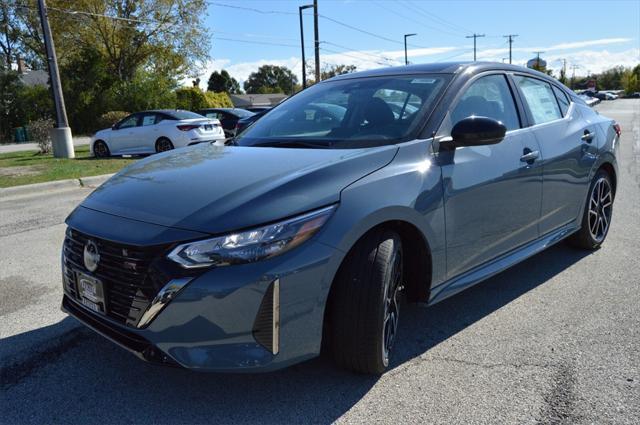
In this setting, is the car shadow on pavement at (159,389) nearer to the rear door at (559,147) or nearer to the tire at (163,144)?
the rear door at (559,147)

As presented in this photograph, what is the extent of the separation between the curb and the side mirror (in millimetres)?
8347

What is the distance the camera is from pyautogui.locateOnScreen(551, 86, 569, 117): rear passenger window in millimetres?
4383

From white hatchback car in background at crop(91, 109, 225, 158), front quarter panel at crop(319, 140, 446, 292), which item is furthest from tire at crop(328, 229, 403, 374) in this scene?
white hatchback car in background at crop(91, 109, 225, 158)

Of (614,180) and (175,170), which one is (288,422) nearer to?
(175,170)

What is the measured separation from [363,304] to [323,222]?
445 mm

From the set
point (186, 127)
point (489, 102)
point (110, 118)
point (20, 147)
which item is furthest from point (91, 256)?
point (110, 118)

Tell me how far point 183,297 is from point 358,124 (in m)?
1.67

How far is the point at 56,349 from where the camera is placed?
317 cm

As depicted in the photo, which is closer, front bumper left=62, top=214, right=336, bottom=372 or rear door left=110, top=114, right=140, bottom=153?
front bumper left=62, top=214, right=336, bottom=372

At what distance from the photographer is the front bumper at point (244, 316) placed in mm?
2217

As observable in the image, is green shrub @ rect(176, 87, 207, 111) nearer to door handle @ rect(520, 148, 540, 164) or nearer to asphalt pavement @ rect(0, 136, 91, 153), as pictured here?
asphalt pavement @ rect(0, 136, 91, 153)

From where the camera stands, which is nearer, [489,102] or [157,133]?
[489,102]

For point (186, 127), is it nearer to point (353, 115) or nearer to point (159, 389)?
point (353, 115)

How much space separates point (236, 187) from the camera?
2533mm
